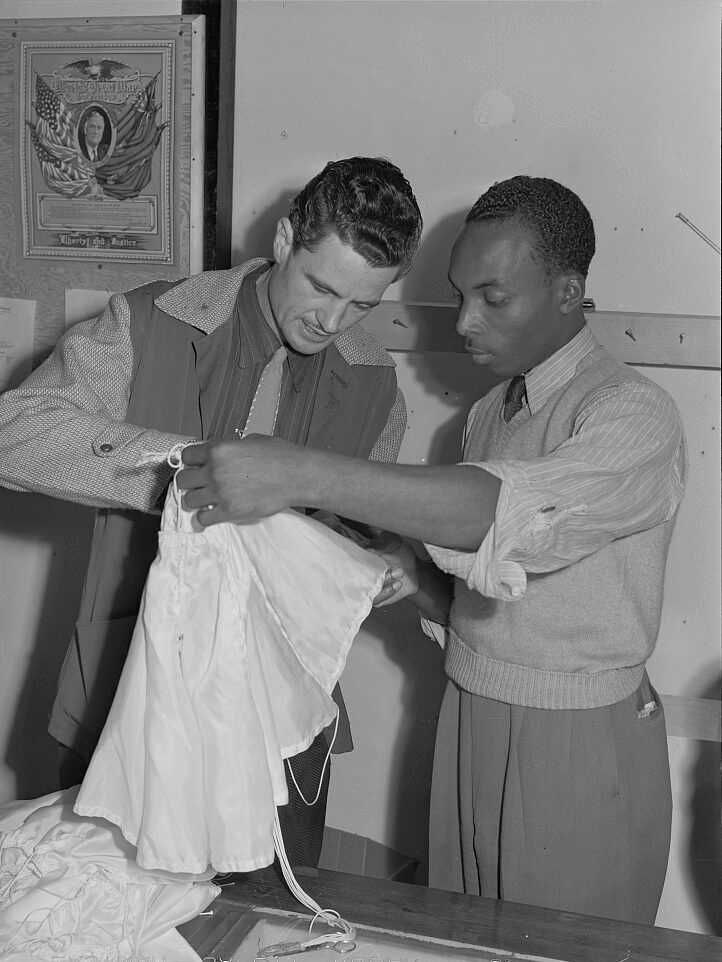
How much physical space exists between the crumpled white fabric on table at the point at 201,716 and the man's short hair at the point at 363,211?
1.47 ft

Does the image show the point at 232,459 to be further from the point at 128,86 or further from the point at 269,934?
the point at 128,86

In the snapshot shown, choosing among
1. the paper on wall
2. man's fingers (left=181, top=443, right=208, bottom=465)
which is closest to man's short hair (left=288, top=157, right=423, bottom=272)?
man's fingers (left=181, top=443, right=208, bottom=465)

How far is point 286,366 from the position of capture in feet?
5.57

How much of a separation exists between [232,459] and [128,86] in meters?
1.49

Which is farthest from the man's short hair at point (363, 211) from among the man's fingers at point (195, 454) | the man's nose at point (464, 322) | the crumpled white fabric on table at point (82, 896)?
the crumpled white fabric on table at point (82, 896)

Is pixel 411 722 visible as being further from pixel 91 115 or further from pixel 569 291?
pixel 91 115

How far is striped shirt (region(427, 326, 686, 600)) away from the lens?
1208 mm

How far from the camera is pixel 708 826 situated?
2.26 metres

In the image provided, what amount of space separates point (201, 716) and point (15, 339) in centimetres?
159

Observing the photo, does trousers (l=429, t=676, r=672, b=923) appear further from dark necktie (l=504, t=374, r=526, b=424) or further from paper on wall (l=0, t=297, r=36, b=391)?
paper on wall (l=0, t=297, r=36, b=391)

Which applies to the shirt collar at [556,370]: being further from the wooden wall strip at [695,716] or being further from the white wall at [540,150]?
the wooden wall strip at [695,716]

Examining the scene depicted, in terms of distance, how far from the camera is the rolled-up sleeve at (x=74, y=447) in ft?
4.43

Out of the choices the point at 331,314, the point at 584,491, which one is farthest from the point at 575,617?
the point at 331,314

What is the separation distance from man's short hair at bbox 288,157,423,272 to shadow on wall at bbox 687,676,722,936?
4.09 ft
